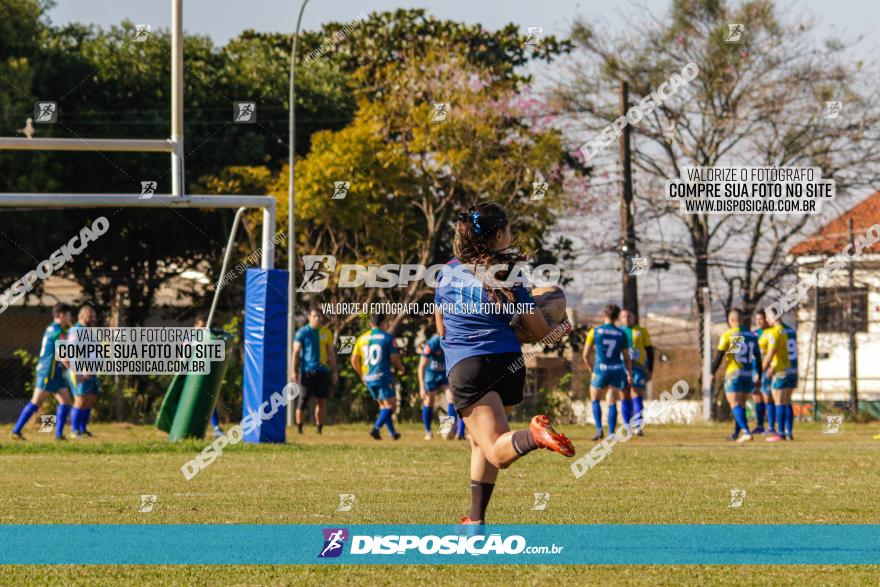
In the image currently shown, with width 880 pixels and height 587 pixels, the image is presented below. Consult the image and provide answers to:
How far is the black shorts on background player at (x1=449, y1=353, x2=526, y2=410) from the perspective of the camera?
7445mm

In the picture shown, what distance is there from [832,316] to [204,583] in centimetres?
2985

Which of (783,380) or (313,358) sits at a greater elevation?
(313,358)

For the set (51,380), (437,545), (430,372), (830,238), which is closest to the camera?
(437,545)

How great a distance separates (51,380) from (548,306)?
14540mm

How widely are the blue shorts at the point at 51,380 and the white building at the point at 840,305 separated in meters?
18.6

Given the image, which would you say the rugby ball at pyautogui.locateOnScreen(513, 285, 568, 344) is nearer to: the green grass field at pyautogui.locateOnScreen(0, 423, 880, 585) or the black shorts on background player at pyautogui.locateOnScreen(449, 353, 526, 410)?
the black shorts on background player at pyautogui.locateOnScreen(449, 353, 526, 410)

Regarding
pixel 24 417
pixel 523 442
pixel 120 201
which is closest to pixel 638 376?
pixel 120 201

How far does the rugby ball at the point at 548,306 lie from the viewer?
746 cm

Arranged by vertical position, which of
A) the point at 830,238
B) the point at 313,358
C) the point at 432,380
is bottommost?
the point at 432,380

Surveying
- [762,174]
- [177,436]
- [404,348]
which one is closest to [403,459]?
[177,436]

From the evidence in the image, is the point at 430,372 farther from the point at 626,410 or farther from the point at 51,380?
the point at 51,380

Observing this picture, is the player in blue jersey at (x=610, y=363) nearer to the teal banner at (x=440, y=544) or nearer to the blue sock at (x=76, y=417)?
the blue sock at (x=76, y=417)

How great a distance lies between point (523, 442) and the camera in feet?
23.2

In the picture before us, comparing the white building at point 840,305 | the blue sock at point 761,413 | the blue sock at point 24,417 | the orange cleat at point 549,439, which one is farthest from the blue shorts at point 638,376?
the orange cleat at point 549,439
